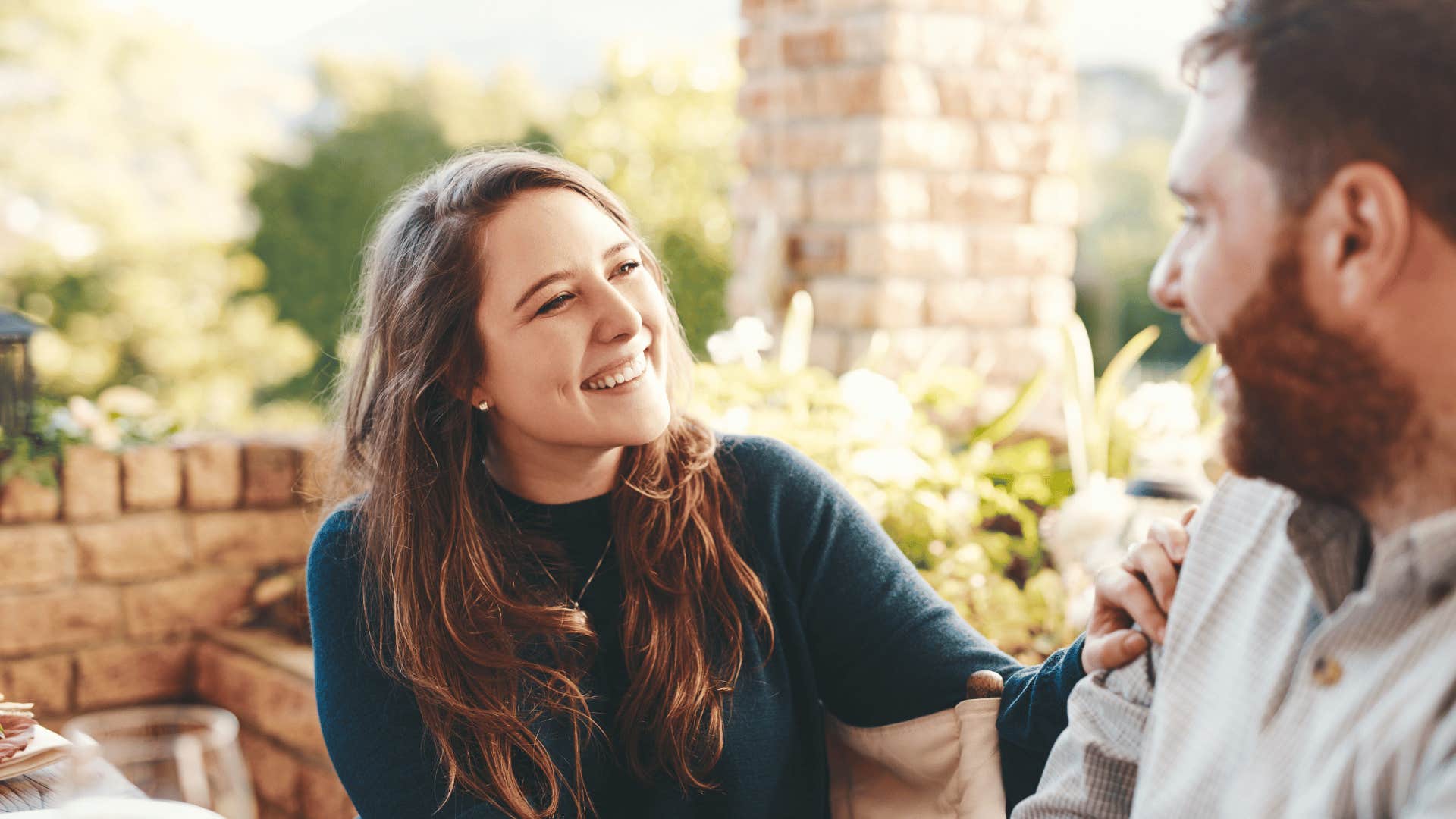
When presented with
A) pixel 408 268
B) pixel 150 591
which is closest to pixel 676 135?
pixel 150 591

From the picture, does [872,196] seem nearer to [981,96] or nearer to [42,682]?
[981,96]

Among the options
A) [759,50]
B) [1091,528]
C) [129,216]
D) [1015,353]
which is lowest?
[129,216]

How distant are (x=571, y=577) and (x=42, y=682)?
2005 millimetres

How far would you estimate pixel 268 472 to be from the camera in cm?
318

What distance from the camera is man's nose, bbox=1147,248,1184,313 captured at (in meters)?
0.89

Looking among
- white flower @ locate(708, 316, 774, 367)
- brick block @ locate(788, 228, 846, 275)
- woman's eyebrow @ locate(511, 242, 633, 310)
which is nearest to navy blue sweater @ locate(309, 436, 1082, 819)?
woman's eyebrow @ locate(511, 242, 633, 310)

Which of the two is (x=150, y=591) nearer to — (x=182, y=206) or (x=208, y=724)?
(x=208, y=724)

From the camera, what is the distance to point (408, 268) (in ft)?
5.23

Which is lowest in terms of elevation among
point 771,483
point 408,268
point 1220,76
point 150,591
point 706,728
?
point 150,591

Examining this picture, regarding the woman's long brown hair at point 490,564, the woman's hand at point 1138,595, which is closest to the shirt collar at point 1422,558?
the woman's hand at point 1138,595

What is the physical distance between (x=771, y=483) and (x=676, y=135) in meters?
20.1

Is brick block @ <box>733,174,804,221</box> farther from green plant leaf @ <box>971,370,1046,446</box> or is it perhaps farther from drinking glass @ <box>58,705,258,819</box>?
drinking glass @ <box>58,705,258,819</box>

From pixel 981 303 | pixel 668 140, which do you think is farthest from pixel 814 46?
pixel 668 140

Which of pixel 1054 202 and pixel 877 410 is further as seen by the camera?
pixel 1054 202
